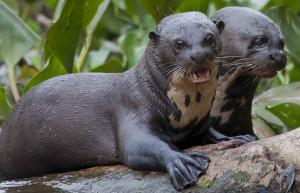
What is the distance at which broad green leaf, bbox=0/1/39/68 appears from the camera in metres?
4.81

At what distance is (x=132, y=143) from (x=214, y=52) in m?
0.60

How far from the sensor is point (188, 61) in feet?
10.6

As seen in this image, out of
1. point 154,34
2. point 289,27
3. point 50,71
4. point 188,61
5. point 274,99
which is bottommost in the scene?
point 274,99

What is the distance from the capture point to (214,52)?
3324mm

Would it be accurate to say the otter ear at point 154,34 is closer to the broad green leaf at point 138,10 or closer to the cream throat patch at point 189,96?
the cream throat patch at point 189,96

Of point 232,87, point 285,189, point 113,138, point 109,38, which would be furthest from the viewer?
point 109,38

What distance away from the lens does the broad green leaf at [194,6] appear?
4.77 m

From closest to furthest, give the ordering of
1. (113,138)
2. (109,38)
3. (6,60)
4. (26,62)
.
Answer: (113,138) < (6,60) < (26,62) < (109,38)

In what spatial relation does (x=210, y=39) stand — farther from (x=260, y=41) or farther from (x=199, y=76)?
(x=260, y=41)

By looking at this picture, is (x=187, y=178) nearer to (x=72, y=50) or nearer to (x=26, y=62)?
(x=72, y=50)

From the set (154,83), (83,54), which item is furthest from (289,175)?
(83,54)

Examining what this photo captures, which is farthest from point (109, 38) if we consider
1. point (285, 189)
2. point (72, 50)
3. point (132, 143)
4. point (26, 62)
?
point (285, 189)

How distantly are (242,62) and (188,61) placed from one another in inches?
34.6

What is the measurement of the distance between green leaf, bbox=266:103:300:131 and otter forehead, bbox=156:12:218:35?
1.12m
